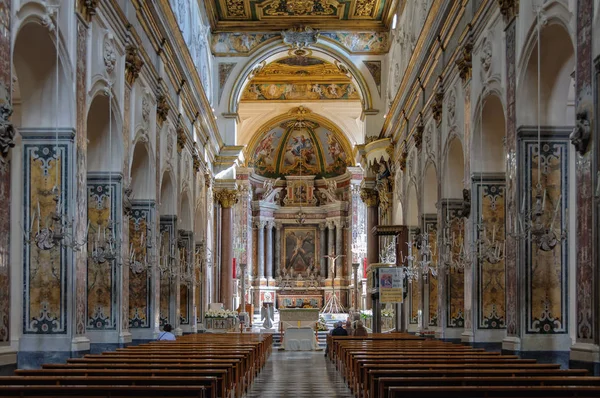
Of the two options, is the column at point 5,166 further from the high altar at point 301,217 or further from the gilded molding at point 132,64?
the high altar at point 301,217

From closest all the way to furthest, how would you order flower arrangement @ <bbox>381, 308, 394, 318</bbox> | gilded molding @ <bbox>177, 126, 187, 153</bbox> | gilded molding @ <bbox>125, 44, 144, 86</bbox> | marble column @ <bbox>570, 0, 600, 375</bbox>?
marble column @ <bbox>570, 0, 600, 375</bbox>, gilded molding @ <bbox>125, 44, 144, 86</bbox>, gilded molding @ <bbox>177, 126, 187, 153</bbox>, flower arrangement @ <bbox>381, 308, 394, 318</bbox>

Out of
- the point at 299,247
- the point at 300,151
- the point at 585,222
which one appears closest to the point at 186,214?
the point at 585,222

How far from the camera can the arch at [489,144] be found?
15148 mm

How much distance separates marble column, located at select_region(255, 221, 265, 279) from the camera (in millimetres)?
42375

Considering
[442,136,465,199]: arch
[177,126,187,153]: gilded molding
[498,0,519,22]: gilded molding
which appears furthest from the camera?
[177,126,187,153]: gilded molding

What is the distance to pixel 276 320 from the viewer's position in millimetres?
39250

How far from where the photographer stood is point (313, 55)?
30.8m

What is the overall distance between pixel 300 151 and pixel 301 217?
3.40 m

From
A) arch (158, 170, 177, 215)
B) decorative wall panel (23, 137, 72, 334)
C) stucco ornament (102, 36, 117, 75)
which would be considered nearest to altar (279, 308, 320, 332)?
arch (158, 170, 177, 215)

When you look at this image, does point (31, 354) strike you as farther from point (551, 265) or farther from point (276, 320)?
point (276, 320)

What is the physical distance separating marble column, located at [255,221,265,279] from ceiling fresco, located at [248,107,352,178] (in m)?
2.62

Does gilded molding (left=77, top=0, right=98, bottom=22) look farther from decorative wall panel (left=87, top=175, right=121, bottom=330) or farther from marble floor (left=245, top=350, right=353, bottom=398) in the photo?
marble floor (left=245, top=350, right=353, bottom=398)

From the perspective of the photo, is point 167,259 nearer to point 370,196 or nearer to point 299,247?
point 370,196

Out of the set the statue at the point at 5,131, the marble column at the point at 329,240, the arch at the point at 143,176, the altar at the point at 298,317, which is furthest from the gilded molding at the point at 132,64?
the marble column at the point at 329,240
